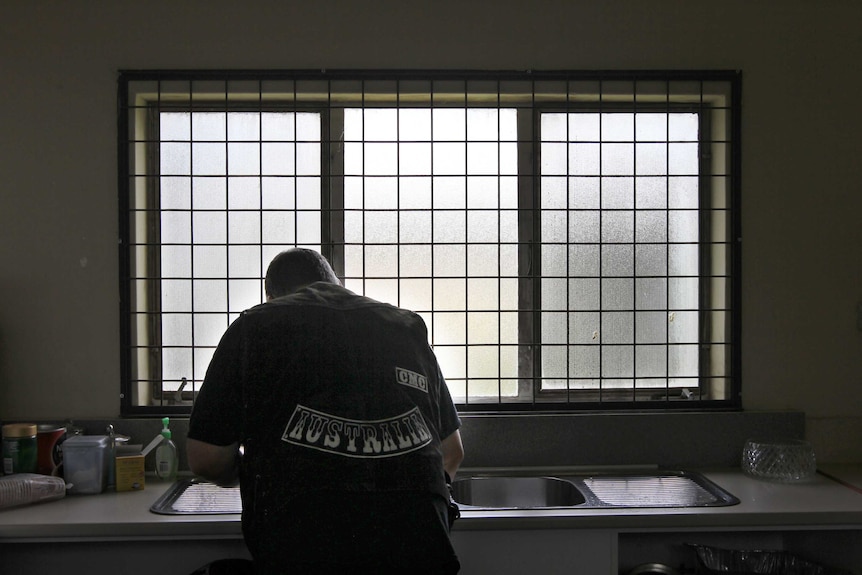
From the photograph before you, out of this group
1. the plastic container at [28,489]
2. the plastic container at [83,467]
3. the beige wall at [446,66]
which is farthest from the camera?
the beige wall at [446,66]

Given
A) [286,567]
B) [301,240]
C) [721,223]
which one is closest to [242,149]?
[301,240]

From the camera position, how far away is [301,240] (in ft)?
7.72

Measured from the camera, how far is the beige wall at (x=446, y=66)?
90.0 inches

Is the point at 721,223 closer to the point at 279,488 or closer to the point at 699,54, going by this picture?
the point at 699,54

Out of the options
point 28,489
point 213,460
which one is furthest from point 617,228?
point 28,489

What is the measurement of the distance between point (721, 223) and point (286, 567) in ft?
5.82

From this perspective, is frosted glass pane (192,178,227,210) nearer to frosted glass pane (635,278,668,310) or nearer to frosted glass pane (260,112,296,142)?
frosted glass pane (260,112,296,142)

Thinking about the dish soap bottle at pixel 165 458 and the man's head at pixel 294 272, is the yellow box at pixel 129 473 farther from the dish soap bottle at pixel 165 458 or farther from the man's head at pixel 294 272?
the man's head at pixel 294 272

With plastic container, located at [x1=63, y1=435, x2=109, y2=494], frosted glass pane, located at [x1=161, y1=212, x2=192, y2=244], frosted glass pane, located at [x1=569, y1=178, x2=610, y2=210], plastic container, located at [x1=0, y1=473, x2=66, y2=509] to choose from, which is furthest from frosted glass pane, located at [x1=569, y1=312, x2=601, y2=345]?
plastic container, located at [x1=0, y1=473, x2=66, y2=509]

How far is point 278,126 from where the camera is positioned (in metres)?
2.36

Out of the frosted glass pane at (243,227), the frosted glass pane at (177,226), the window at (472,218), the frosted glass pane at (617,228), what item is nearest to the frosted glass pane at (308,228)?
the window at (472,218)

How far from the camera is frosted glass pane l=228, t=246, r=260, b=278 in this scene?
2355mm

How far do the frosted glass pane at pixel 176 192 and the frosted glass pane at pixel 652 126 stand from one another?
4.91ft

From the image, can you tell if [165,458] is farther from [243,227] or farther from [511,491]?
[511,491]
